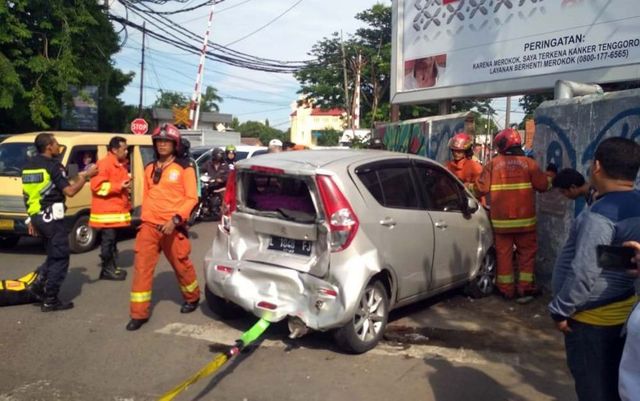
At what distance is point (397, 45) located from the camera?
37.8ft

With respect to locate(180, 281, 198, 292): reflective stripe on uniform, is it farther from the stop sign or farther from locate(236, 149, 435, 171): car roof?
the stop sign

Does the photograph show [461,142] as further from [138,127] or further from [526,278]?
[138,127]

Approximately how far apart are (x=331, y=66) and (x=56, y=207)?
1171 inches

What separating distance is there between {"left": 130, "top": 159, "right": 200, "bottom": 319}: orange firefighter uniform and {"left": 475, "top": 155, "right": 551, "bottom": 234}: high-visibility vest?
3.19 meters

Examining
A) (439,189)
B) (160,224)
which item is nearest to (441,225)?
(439,189)

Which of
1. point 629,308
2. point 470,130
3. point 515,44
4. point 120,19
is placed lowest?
point 629,308

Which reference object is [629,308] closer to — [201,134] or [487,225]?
[487,225]

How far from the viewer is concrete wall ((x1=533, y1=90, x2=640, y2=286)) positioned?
6169 millimetres

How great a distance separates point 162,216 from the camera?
5953 millimetres

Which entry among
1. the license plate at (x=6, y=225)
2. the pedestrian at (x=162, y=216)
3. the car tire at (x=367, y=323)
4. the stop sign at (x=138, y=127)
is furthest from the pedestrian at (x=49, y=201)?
the stop sign at (x=138, y=127)

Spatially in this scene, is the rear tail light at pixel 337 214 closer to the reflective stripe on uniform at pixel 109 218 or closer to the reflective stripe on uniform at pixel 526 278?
the reflective stripe on uniform at pixel 526 278

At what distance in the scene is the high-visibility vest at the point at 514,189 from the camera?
22.1 ft

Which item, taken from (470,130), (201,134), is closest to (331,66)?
(201,134)

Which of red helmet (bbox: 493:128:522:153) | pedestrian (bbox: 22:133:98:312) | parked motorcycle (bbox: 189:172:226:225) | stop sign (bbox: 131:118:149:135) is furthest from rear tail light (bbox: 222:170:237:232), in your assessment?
stop sign (bbox: 131:118:149:135)
